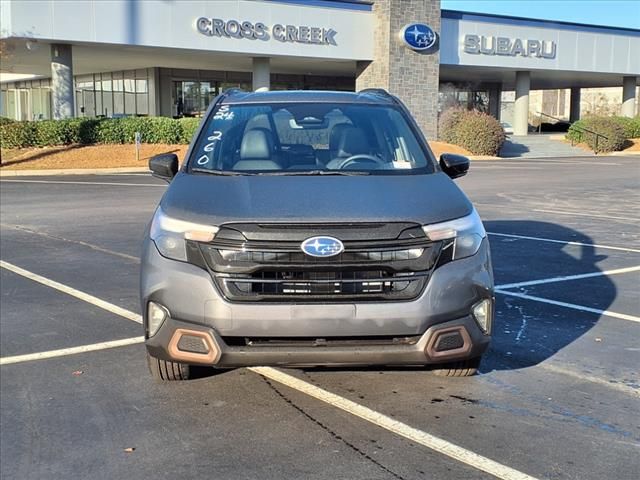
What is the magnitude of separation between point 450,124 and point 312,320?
102ft

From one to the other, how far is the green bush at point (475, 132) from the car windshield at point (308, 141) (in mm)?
27869

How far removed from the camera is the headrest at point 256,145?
495 cm

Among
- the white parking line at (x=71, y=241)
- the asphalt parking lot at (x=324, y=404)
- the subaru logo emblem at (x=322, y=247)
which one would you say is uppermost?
the subaru logo emblem at (x=322, y=247)

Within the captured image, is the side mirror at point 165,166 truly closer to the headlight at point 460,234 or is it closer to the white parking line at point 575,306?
Answer: the headlight at point 460,234

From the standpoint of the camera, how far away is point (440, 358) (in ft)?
12.5

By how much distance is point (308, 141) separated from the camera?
515 centimetres

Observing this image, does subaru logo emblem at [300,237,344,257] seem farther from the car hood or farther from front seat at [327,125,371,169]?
front seat at [327,125,371,169]

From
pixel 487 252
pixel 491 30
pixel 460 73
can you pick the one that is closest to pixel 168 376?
pixel 487 252

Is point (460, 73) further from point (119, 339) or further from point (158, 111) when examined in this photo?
point (119, 339)

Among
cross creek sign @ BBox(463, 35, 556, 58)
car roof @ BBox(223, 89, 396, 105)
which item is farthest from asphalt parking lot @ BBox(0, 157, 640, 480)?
cross creek sign @ BBox(463, 35, 556, 58)

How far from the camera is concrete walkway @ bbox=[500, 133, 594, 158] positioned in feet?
119

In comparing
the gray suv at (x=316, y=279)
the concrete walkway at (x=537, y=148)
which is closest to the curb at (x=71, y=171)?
the concrete walkway at (x=537, y=148)

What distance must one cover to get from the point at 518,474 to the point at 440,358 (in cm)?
70

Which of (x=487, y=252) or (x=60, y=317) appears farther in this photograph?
(x=60, y=317)
